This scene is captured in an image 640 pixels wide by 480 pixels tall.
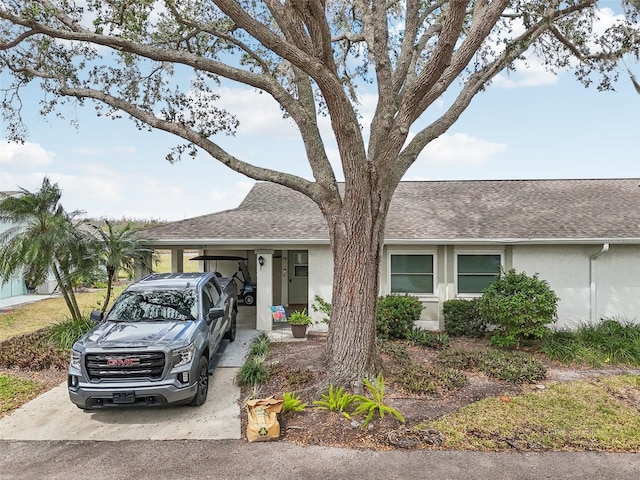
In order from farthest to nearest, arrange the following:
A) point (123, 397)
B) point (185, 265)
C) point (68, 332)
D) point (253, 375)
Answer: point (185, 265) < point (68, 332) < point (253, 375) < point (123, 397)

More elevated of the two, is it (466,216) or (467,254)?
(466,216)

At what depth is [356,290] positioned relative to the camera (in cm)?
695

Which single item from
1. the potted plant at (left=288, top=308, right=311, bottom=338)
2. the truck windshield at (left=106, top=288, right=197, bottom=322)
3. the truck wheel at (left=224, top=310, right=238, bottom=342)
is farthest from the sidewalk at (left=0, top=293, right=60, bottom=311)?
the potted plant at (left=288, top=308, right=311, bottom=338)

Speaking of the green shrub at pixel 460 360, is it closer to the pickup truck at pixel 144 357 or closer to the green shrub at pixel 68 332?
the pickup truck at pixel 144 357

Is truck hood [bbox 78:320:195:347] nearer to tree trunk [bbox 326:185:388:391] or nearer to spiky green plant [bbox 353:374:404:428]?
tree trunk [bbox 326:185:388:391]

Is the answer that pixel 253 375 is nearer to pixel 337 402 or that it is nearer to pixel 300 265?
pixel 337 402

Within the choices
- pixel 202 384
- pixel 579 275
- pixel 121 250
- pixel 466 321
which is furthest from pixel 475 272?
pixel 121 250

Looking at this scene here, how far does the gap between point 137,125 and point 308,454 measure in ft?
27.4

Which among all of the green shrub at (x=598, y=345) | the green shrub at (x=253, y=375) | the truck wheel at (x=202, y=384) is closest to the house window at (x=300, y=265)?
the green shrub at (x=253, y=375)

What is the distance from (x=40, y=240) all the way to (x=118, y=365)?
5.85m

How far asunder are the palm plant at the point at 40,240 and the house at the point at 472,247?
1891mm

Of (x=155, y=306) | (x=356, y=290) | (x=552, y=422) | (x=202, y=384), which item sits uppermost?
(x=356, y=290)

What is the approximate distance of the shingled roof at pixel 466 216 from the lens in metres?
10.9

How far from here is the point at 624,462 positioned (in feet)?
16.0
